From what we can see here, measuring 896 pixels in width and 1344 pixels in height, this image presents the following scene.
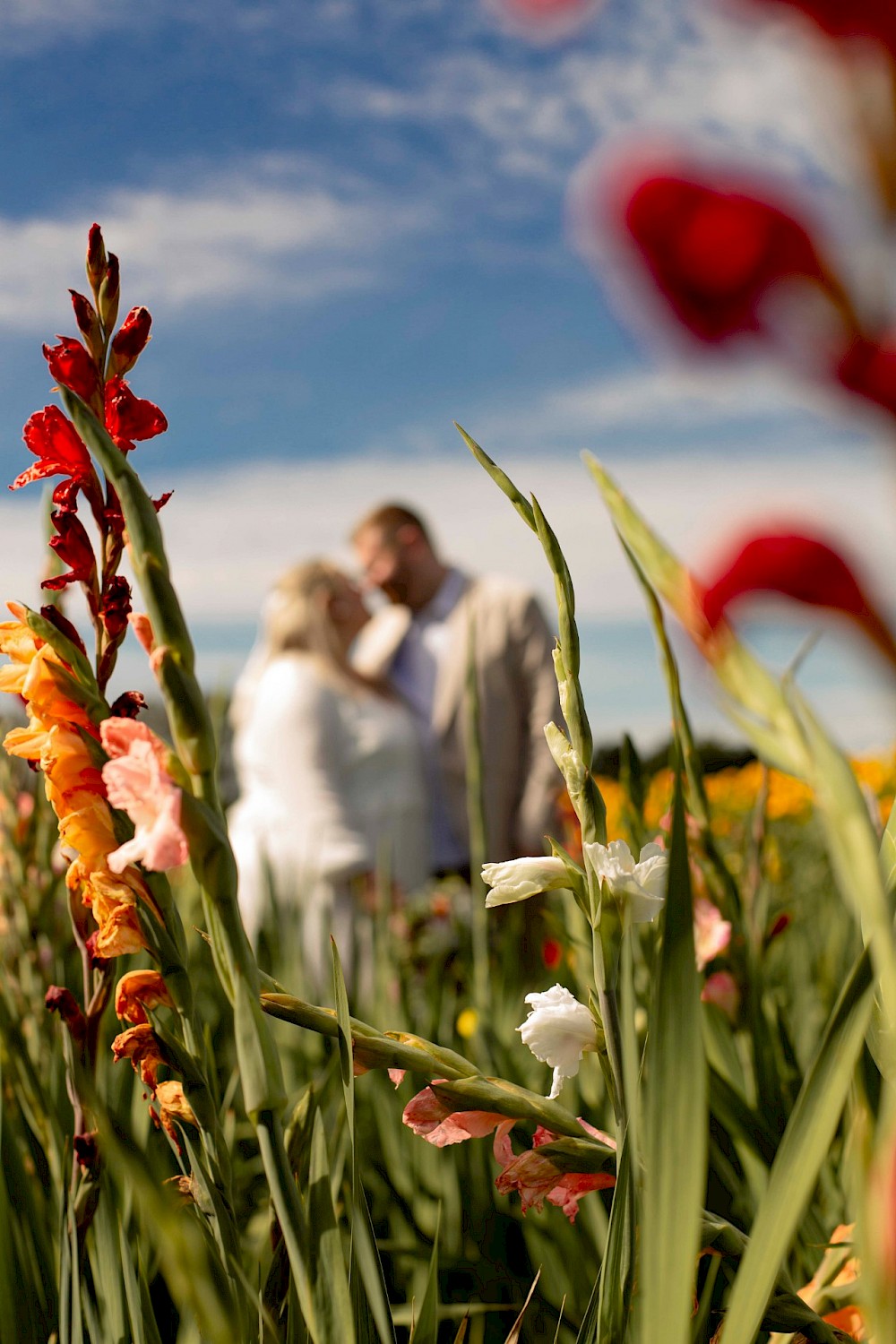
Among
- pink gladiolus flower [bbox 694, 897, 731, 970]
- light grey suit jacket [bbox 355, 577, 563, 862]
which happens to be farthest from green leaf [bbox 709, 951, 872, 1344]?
light grey suit jacket [bbox 355, 577, 563, 862]

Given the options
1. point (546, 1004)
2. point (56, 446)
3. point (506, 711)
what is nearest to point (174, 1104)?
point (546, 1004)

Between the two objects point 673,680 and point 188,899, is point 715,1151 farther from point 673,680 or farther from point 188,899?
point 188,899

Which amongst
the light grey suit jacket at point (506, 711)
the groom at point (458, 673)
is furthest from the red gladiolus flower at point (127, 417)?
the light grey suit jacket at point (506, 711)

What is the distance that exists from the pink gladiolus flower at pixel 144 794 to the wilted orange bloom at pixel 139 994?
3.5 inches

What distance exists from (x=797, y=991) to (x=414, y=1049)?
1.01 m

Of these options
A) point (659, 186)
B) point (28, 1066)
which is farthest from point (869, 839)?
point (28, 1066)

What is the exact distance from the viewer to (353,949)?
136 cm

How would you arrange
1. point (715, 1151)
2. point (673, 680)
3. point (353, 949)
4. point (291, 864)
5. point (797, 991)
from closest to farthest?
point (673, 680)
point (715, 1151)
point (797, 991)
point (353, 949)
point (291, 864)

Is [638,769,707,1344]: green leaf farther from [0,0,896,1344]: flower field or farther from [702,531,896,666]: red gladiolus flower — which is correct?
[702,531,896,666]: red gladiolus flower

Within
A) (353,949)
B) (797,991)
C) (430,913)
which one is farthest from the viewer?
(430,913)

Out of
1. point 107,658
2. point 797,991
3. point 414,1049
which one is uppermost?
point 107,658

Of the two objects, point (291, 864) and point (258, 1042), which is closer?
point (258, 1042)

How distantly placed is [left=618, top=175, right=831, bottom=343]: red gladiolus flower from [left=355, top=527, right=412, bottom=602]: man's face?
11.2 feet

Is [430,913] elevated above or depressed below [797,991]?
below
